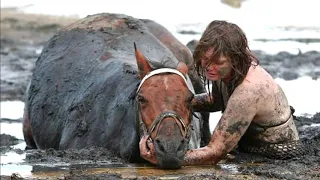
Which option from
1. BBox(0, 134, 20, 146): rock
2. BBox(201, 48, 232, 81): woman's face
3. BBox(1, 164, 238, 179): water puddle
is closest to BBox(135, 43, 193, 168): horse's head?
BBox(1, 164, 238, 179): water puddle

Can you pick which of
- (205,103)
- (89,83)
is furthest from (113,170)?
(89,83)

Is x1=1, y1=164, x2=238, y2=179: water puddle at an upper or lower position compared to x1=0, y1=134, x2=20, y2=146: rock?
upper

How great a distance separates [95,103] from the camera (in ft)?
28.1

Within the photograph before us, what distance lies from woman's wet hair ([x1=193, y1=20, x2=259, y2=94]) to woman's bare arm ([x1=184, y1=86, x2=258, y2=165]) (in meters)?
0.13

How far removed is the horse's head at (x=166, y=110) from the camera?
6.23 m

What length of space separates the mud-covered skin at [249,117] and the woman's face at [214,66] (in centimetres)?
17

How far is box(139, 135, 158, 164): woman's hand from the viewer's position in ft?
21.3

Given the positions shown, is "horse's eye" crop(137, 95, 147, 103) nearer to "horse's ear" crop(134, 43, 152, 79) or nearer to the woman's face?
"horse's ear" crop(134, 43, 152, 79)

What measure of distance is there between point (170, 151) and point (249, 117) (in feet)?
2.71

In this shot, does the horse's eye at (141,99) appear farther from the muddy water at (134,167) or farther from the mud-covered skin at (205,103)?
the mud-covered skin at (205,103)

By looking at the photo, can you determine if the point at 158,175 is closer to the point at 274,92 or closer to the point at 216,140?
the point at 216,140

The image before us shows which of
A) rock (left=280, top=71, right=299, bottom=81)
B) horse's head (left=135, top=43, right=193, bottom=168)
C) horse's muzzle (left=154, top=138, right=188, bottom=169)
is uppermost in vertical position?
horse's head (left=135, top=43, right=193, bottom=168)

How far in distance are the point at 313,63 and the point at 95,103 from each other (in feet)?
31.8

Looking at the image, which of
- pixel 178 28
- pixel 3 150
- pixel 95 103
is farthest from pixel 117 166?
pixel 178 28
